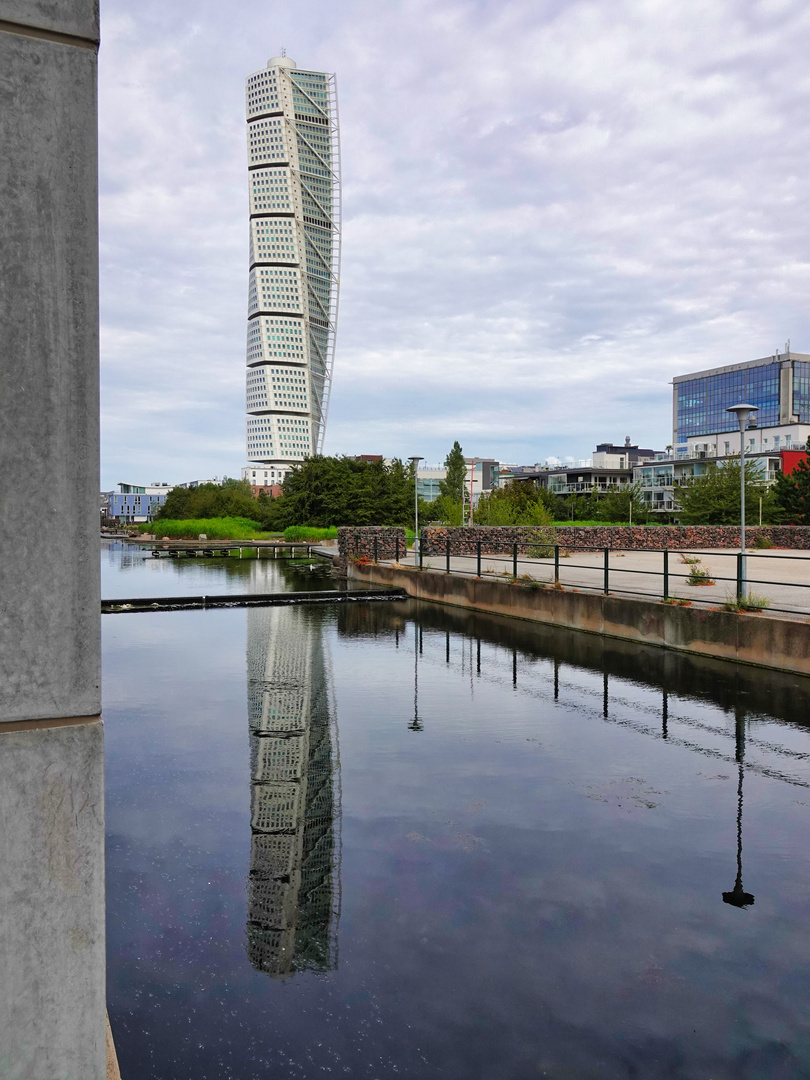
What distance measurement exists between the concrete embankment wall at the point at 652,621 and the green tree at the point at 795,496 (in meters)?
32.4

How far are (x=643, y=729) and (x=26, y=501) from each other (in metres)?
7.60

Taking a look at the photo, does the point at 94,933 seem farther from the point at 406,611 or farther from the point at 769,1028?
the point at 406,611

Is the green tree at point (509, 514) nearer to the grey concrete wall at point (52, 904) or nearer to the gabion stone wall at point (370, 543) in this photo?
the gabion stone wall at point (370, 543)

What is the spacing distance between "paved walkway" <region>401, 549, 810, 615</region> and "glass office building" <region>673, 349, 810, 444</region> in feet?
318

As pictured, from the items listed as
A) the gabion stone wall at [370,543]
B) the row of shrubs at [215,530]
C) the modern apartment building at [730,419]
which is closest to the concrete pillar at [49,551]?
the gabion stone wall at [370,543]

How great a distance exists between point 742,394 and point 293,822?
500 feet

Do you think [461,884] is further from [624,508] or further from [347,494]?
[624,508]

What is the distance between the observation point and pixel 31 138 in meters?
2.22

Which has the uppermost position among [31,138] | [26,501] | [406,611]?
[31,138]

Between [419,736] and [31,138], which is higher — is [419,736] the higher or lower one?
the lower one

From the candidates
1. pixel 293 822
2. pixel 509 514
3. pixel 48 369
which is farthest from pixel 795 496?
pixel 48 369

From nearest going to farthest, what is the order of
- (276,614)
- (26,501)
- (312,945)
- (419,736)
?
(26,501)
(312,945)
(419,736)
(276,614)

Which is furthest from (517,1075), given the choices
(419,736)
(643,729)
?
(643,729)

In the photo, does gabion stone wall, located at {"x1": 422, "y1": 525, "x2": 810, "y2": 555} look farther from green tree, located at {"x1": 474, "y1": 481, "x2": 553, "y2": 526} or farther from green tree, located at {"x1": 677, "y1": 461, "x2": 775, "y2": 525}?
green tree, located at {"x1": 677, "y1": 461, "x2": 775, "y2": 525}
